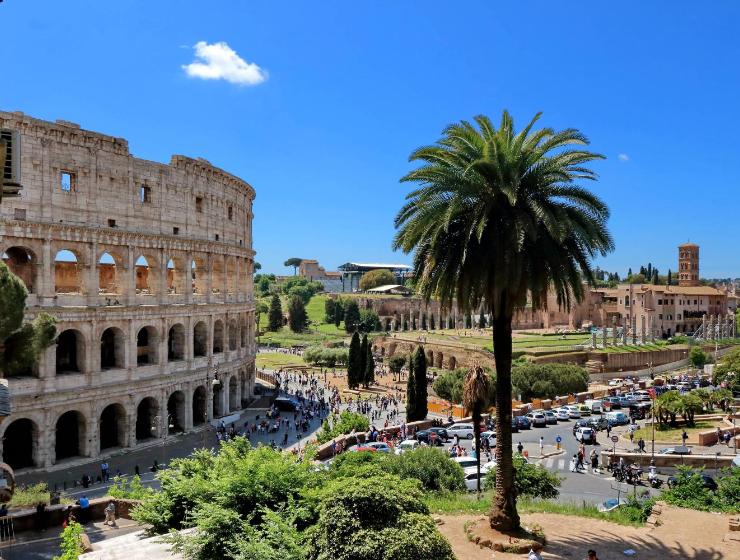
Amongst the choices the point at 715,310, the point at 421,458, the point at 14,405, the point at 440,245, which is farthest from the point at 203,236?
the point at 715,310

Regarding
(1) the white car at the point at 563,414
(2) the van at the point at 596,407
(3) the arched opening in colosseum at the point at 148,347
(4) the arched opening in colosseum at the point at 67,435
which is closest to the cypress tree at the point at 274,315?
(3) the arched opening in colosseum at the point at 148,347

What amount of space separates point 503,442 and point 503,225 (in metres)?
5.19

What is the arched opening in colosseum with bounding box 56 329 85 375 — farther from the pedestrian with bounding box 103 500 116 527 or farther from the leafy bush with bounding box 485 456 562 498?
the leafy bush with bounding box 485 456 562 498

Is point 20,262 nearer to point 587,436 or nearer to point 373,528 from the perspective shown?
point 373,528

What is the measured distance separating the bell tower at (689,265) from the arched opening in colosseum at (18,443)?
401 feet

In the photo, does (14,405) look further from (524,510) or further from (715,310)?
(715,310)

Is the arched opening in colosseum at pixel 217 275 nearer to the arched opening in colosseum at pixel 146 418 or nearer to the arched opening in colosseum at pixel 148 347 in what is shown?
the arched opening in colosseum at pixel 148 347

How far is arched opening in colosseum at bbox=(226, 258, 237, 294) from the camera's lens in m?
43.5

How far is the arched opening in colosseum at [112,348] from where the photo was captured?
3284 centimetres

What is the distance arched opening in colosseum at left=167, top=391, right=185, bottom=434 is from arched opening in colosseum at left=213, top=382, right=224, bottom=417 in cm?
322

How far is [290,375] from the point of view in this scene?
222 ft

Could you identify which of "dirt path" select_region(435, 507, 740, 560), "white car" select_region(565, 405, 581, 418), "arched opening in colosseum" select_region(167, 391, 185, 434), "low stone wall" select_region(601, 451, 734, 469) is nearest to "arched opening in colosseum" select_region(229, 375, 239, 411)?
"arched opening in colosseum" select_region(167, 391, 185, 434)

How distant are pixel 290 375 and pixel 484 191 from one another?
184 ft

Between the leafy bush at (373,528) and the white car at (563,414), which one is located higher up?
the leafy bush at (373,528)
